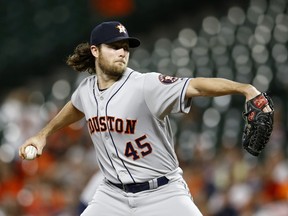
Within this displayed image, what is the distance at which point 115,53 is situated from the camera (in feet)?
15.5

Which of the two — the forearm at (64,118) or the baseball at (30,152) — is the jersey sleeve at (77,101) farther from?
the baseball at (30,152)

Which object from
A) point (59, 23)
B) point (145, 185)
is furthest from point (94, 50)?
point (59, 23)

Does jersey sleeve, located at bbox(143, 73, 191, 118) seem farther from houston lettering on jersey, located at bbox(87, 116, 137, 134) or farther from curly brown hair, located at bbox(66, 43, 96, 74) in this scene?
curly brown hair, located at bbox(66, 43, 96, 74)

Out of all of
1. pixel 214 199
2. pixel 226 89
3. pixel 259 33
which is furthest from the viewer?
pixel 259 33

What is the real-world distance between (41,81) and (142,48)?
1393 mm

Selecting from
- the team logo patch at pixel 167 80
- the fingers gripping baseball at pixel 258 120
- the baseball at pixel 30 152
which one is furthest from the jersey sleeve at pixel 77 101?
the fingers gripping baseball at pixel 258 120

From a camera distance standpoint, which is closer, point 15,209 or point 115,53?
point 115,53

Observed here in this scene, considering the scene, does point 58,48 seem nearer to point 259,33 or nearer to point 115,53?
point 259,33

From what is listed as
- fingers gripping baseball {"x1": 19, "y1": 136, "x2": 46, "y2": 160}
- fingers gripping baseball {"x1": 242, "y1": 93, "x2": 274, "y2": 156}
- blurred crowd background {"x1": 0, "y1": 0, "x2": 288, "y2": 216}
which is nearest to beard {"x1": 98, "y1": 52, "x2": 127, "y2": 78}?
fingers gripping baseball {"x1": 19, "y1": 136, "x2": 46, "y2": 160}

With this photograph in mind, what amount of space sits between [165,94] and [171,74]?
579 cm

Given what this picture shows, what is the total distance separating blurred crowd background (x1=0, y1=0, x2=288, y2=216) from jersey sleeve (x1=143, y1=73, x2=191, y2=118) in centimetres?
301

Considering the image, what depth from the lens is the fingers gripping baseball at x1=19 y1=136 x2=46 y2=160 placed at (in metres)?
4.79

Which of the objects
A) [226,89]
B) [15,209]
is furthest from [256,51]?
[226,89]

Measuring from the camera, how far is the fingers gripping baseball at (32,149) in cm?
479
